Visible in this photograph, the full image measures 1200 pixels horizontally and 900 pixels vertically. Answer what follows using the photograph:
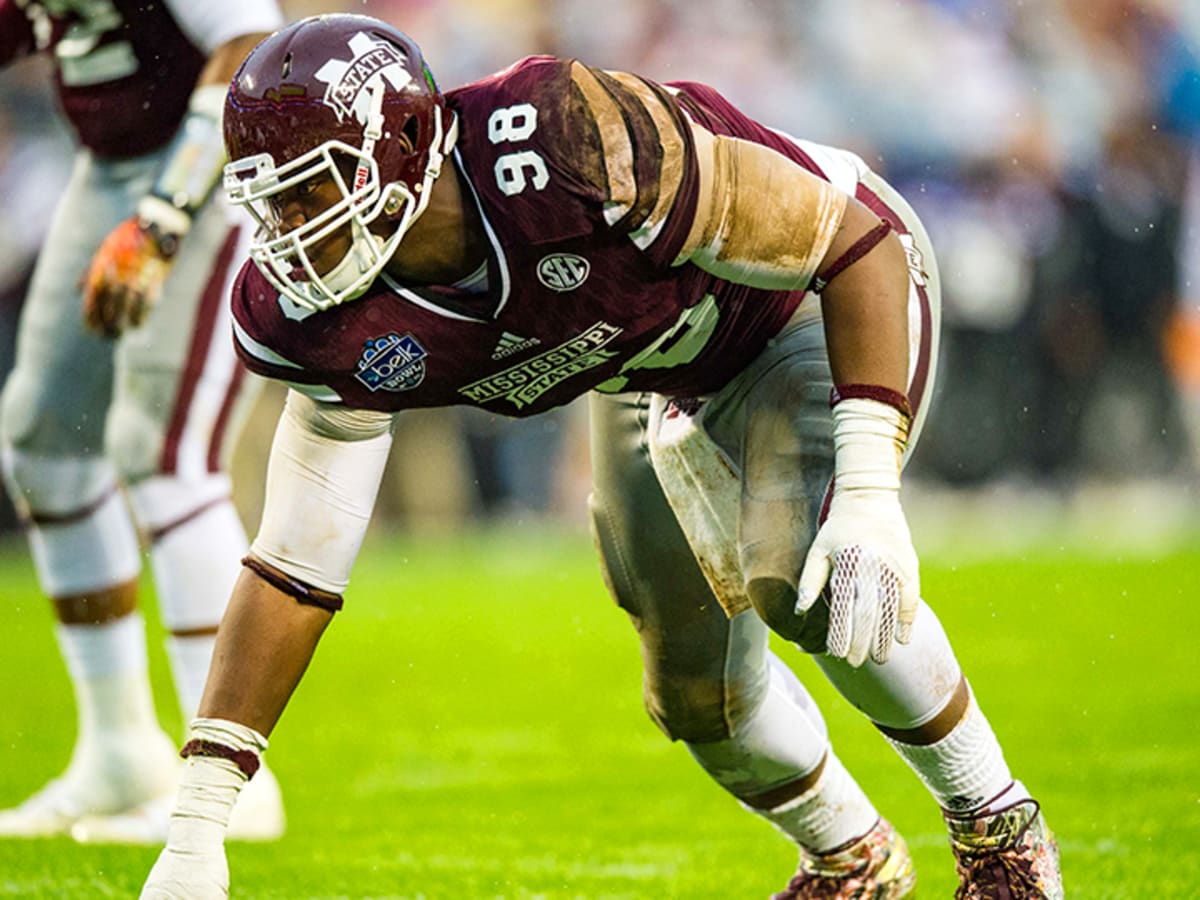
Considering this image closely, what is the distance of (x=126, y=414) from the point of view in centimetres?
412


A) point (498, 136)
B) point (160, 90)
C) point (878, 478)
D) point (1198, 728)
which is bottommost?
point (1198, 728)

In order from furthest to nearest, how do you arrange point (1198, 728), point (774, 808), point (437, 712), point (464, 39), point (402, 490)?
point (402, 490) → point (464, 39) → point (437, 712) → point (1198, 728) → point (774, 808)

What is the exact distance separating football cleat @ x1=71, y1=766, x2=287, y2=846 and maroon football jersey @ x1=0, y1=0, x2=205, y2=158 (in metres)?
1.44

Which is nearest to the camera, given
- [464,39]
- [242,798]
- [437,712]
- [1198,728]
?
[242,798]

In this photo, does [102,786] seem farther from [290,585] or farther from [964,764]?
[964,764]

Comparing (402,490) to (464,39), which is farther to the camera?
(402,490)

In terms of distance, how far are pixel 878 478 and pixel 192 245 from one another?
2136mm

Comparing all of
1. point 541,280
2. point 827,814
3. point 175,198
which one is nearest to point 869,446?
point 541,280

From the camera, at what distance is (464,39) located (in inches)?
424

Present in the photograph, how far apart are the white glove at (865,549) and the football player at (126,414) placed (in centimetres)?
188

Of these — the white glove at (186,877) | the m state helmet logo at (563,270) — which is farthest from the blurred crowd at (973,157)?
the white glove at (186,877)

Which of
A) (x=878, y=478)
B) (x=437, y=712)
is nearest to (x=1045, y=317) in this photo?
(x=437, y=712)

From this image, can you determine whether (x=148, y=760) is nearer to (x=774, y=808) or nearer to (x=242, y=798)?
(x=242, y=798)

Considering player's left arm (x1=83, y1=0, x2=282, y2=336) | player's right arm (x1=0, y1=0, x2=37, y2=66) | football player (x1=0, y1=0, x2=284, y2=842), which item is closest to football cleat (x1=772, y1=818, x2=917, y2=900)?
football player (x1=0, y1=0, x2=284, y2=842)
